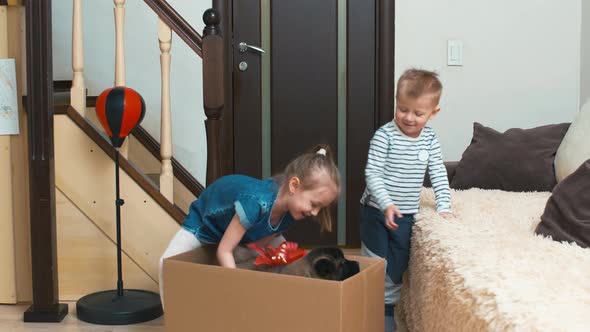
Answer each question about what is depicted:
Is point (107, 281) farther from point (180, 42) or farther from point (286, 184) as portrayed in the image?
point (180, 42)

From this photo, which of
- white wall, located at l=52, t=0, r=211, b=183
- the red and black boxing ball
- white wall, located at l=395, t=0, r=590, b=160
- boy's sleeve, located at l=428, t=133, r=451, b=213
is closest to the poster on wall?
the red and black boxing ball

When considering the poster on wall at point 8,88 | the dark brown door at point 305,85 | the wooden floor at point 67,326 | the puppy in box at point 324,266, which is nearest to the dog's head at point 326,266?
the puppy in box at point 324,266

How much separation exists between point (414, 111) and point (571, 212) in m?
0.57

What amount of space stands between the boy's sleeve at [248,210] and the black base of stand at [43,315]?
3.50 ft

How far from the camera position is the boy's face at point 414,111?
2125 mm

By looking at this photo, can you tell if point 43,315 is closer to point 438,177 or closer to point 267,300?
point 267,300

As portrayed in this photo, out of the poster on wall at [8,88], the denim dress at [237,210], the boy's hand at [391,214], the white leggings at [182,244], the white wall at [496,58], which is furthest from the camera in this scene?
the white wall at [496,58]

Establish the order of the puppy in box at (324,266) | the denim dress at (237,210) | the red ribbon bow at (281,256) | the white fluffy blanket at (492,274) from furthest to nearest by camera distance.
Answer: the denim dress at (237,210), the red ribbon bow at (281,256), the puppy in box at (324,266), the white fluffy blanket at (492,274)

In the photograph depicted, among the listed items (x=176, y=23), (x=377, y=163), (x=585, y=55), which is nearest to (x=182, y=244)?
(x=377, y=163)

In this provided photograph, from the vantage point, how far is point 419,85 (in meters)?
2.12

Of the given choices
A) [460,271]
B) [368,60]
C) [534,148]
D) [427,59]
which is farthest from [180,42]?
[460,271]

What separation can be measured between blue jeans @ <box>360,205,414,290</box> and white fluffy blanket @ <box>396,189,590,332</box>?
0.16ft

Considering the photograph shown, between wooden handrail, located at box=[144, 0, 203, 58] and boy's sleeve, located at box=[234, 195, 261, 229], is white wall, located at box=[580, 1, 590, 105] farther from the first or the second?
boy's sleeve, located at box=[234, 195, 261, 229]

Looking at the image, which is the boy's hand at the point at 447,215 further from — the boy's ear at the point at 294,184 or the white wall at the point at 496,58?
the white wall at the point at 496,58
